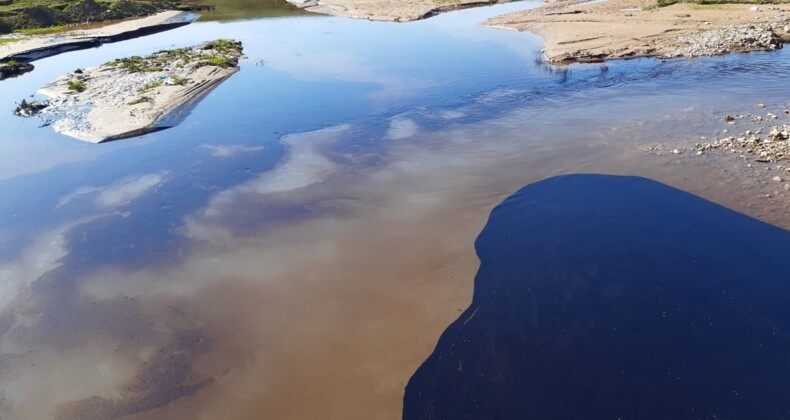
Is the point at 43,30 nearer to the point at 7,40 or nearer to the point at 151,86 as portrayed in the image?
the point at 7,40

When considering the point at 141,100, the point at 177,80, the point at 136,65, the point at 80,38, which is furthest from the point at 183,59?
the point at 80,38

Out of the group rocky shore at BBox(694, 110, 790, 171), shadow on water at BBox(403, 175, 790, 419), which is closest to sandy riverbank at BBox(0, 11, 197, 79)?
shadow on water at BBox(403, 175, 790, 419)

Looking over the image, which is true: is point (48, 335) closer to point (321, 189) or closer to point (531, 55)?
point (321, 189)

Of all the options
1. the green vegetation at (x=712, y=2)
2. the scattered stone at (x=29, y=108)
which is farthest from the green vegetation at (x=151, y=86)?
the green vegetation at (x=712, y=2)

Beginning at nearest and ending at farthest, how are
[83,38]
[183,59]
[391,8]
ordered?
[183,59]
[83,38]
[391,8]

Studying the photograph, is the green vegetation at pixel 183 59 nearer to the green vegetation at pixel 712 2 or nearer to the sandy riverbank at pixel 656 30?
the sandy riverbank at pixel 656 30

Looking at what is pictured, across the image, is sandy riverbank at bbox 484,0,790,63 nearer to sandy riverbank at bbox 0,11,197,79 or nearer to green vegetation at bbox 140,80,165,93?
green vegetation at bbox 140,80,165,93
